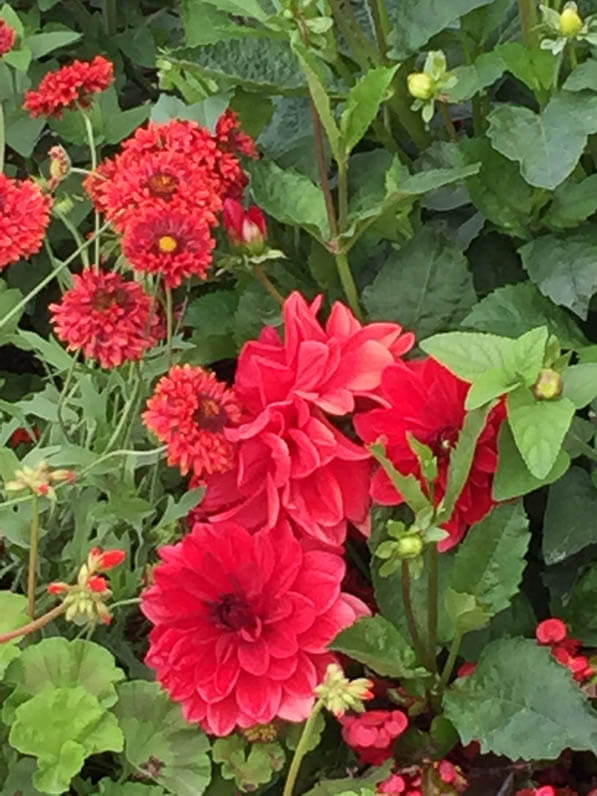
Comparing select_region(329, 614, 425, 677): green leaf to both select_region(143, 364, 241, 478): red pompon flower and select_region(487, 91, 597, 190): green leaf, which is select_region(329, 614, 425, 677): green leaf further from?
select_region(487, 91, 597, 190): green leaf

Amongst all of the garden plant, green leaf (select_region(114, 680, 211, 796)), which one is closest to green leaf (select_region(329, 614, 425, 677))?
the garden plant

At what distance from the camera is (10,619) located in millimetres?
680

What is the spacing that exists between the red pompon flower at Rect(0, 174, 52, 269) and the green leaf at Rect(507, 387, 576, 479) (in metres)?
0.29

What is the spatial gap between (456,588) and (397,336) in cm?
16

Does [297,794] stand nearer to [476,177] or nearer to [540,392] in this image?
[540,392]

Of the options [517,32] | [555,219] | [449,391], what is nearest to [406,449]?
[449,391]

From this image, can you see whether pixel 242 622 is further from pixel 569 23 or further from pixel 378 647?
pixel 569 23

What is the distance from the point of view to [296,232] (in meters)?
0.88

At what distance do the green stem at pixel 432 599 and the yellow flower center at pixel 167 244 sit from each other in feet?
0.73

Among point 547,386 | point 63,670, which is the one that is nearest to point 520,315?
point 547,386

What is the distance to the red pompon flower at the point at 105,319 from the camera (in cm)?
66

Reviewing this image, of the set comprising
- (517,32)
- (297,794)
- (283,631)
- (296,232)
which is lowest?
(297,794)

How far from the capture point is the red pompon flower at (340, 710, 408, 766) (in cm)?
69

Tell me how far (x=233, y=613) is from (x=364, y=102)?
313mm
